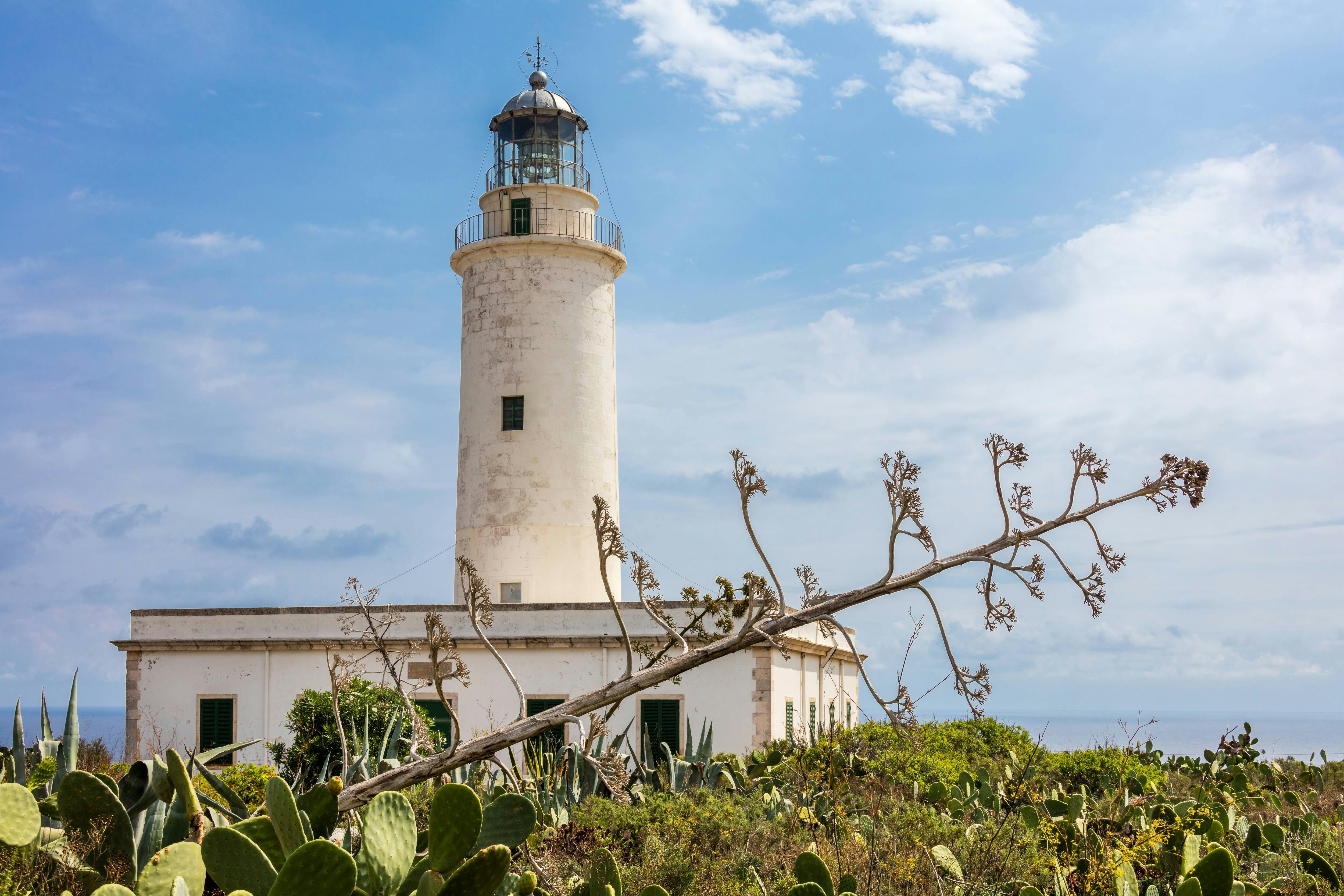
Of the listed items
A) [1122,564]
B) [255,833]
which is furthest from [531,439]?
[255,833]

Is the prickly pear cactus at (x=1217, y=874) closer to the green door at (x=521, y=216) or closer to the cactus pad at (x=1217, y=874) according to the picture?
the cactus pad at (x=1217, y=874)

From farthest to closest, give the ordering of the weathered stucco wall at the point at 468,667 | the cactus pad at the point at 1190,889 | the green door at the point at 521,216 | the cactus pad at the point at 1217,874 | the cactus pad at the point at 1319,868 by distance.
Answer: the green door at the point at 521,216 → the weathered stucco wall at the point at 468,667 → the cactus pad at the point at 1319,868 → the cactus pad at the point at 1217,874 → the cactus pad at the point at 1190,889

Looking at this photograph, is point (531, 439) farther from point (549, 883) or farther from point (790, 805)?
point (549, 883)

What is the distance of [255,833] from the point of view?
13.0 ft

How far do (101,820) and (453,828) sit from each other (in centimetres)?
122

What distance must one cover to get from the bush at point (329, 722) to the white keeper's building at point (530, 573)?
4.19 ft

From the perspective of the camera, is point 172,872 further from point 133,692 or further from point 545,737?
point 133,692

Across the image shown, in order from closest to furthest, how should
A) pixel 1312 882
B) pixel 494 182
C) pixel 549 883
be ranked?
pixel 549 883 → pixel 1312 882 → pixel 494 182

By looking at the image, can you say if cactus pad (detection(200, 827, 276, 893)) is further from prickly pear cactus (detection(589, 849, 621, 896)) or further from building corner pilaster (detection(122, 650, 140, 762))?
building corner pilaster (detection(122, 650, 140, 762))

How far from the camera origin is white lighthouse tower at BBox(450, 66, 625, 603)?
21312mm

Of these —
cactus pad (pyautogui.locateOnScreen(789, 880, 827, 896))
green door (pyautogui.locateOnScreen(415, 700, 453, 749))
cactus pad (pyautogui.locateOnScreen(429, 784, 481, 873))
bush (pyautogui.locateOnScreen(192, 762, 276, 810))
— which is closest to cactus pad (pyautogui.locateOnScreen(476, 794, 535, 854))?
cactus pad (pyautogui.locateOnScreen(429, 784, 481, 873))

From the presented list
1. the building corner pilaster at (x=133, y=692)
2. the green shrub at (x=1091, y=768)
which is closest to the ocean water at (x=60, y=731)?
the building corner pilaster at (x=133, y=692)

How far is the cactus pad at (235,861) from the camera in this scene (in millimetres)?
3473

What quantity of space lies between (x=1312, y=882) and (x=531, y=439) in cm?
1609
